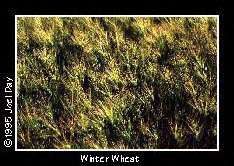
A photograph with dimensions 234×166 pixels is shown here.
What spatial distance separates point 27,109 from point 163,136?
3.74 ft

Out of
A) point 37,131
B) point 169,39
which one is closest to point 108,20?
point 169,39

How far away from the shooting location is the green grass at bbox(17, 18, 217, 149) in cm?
310

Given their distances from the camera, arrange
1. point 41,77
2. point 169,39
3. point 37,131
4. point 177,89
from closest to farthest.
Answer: point 37,131, point 177,89, point 41,77, point 169,39

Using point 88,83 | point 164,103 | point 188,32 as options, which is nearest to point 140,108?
point 164,103

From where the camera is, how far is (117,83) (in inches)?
136

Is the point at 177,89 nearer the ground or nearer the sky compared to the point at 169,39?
nearer the ground

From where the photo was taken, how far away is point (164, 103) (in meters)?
3.34

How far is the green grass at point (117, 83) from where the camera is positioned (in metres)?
3.10

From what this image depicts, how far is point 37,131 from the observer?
10.3 feet

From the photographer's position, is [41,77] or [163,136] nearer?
[163,136]

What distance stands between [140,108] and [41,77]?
3.23 feet
